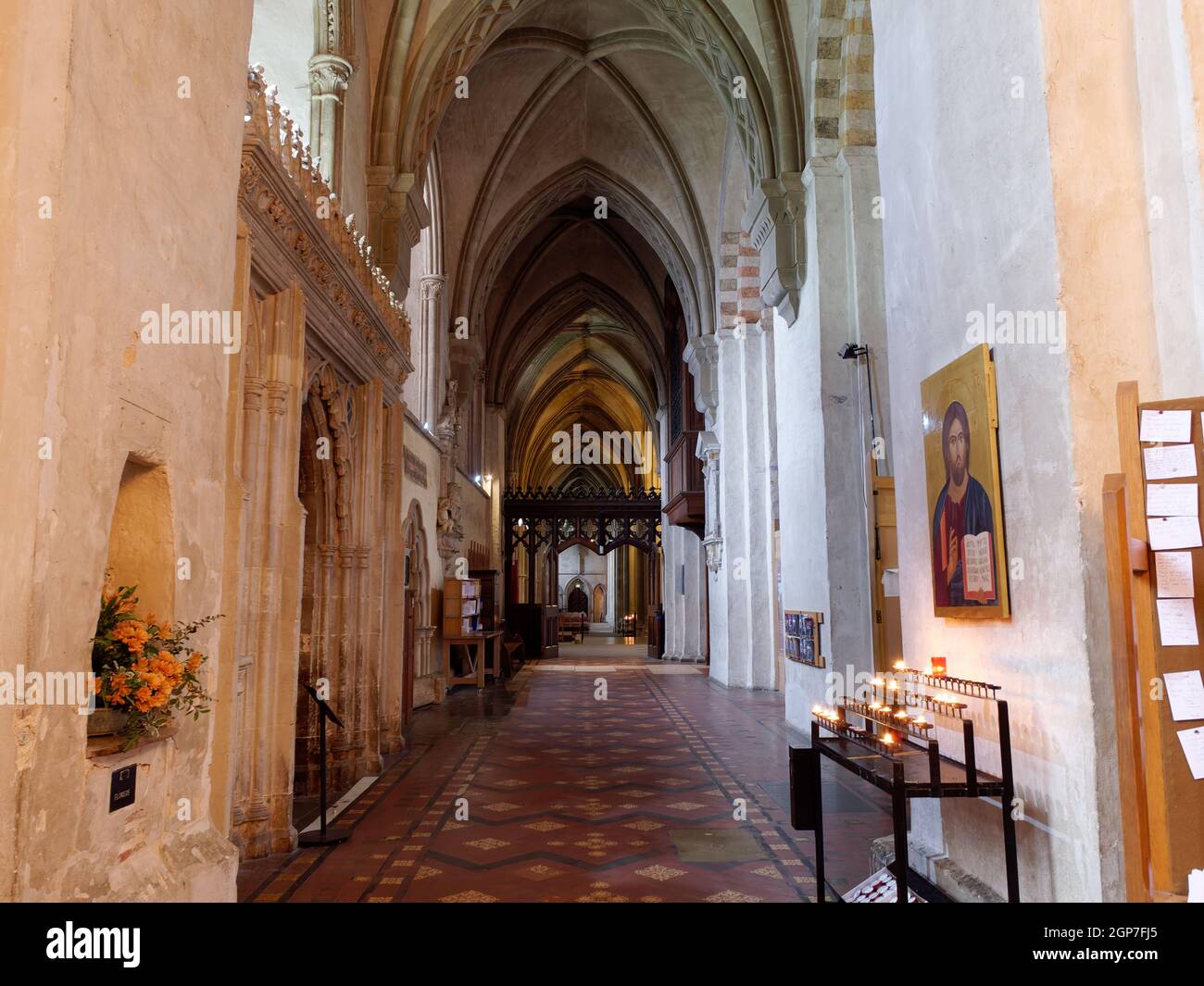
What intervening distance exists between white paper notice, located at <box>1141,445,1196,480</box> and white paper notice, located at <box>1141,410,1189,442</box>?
0.03 metres

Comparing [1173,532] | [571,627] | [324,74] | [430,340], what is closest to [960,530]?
[1173,532]

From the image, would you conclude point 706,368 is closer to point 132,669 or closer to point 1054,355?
point 1054,355

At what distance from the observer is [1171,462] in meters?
2.72

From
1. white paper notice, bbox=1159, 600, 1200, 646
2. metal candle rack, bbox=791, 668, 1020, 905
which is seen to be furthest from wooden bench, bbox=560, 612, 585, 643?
white paper notice, bbox=1159, 600, 1200, 646

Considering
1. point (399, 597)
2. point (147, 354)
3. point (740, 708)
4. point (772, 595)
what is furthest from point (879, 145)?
point (772, 595)

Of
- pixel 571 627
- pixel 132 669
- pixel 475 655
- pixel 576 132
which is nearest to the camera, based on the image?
pixel 132 669

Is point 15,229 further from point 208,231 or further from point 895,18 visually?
point 895,18

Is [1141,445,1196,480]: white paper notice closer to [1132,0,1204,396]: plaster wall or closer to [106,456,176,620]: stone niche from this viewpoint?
[1132,0,1204,396]: plaster wall

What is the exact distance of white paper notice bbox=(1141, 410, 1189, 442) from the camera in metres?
2.70

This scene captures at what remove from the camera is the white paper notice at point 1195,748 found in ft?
8.66

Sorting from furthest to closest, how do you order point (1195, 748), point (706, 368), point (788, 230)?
point (706, 368) → point (788, 230) → point (1195, 748)

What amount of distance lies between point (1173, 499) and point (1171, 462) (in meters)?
0.12

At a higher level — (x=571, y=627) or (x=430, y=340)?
(x=430, y=340)
